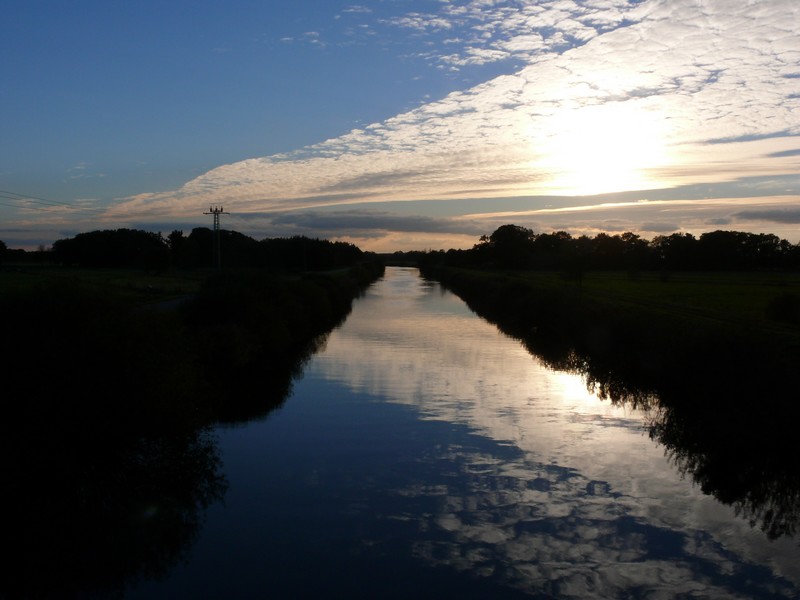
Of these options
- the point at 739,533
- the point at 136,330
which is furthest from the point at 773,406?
the point at 136,330

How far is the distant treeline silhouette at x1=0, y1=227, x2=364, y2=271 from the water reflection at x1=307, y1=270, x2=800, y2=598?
56.5m

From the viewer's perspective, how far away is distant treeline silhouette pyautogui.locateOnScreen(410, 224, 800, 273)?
7306 centimetres

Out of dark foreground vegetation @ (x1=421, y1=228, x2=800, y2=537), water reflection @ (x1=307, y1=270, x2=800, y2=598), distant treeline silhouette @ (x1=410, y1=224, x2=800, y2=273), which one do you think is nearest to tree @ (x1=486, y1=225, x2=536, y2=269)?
distant treeline silhouette @ (x1=410, y1=224, x2=800, y2=273)

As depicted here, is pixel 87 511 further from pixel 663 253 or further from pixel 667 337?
pixel 663 253

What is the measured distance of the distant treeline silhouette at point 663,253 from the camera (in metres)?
73.1

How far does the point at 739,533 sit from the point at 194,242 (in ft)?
256

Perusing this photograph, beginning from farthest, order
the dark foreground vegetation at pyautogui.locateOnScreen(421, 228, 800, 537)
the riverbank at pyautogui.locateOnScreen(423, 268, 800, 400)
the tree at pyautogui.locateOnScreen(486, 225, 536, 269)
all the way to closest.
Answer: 1. the tree at pyautogui.locateOnScreen(486, 225, 536, 269)
2. the riverbank at pyautogui.locateOnScreen(423, 268, 800, 400)
3. the dark foreground vegetation at pyautogui.locateOnScreen(421, 228, 800, 537)

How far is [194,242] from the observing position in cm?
8156

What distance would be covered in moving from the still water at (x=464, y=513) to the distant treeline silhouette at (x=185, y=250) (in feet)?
188

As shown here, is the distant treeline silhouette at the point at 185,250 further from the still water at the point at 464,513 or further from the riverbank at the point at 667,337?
the still water at the point at 464,513

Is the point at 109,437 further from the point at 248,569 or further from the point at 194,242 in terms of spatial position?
the point at 194,242

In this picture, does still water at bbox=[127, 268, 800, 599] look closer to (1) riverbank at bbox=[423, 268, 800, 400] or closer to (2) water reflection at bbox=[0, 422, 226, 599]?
(2) water reflection at bbox=[0, 422, 226, 599]

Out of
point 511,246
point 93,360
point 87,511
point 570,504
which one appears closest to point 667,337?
point 570,504

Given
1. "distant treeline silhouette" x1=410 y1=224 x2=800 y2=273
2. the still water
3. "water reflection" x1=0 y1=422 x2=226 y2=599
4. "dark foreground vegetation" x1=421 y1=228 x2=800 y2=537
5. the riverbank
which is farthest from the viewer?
"distant treeline silhouette" x1=410 y1=224 x2=800 y2=273
